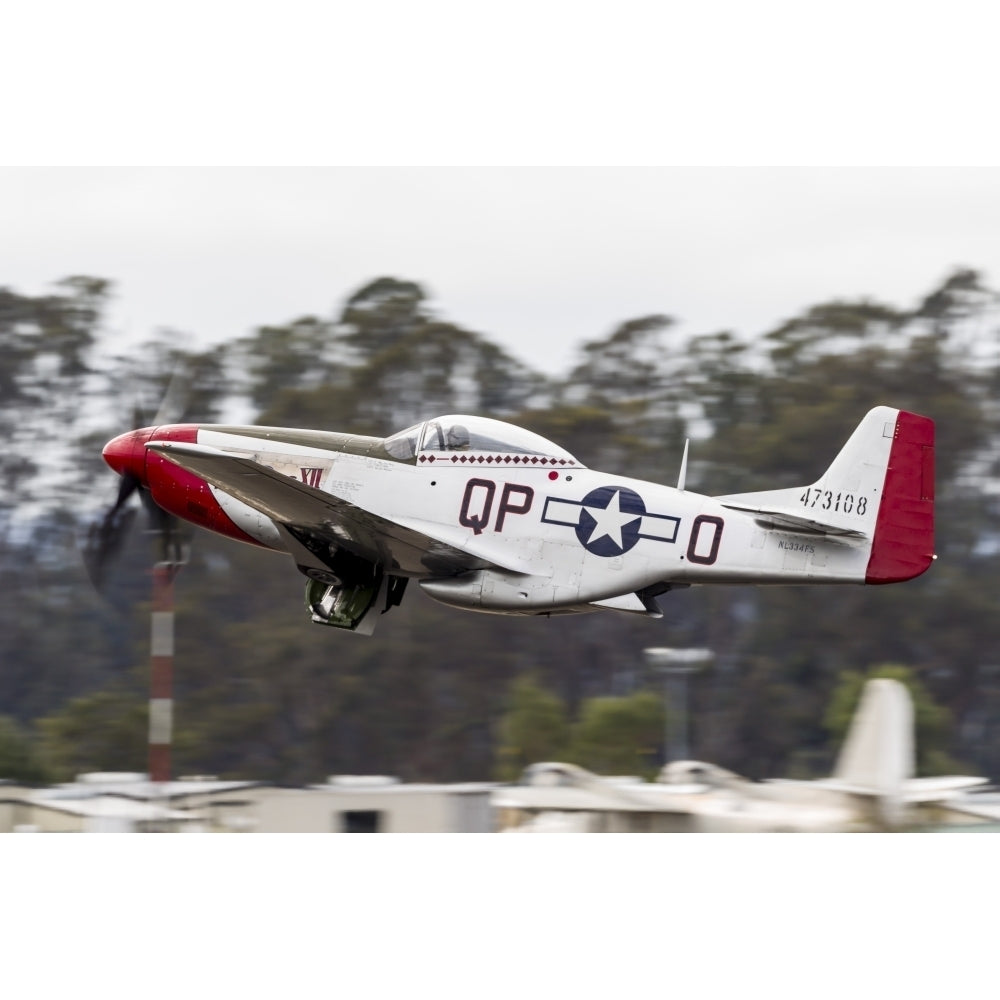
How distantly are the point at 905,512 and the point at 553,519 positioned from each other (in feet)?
11.3

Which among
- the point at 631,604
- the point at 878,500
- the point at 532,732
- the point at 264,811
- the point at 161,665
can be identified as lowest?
the point at 264,811

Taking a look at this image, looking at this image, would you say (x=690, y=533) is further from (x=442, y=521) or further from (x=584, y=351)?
(x=584, y=351)

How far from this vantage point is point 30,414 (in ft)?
160

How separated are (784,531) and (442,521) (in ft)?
11.1

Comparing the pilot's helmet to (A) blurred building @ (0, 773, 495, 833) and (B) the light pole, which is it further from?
(B) the light pole

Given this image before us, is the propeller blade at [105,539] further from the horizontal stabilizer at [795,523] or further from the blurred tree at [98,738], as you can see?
the blurred tree at [98,738]

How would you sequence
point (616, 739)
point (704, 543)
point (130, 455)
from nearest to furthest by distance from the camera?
point (704, 543)
point (130, 455)
point (616, 739)

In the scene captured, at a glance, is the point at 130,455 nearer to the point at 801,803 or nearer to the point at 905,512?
the point at 905,512

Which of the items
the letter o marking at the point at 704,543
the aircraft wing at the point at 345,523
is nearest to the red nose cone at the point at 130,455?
the aircraft wing at the point at 345,523

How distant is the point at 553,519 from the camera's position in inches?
620

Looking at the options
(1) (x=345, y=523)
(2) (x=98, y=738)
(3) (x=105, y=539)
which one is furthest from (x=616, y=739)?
(1) (x=345, y=523)

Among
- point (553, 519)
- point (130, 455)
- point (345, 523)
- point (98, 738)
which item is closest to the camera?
point (345, 523)

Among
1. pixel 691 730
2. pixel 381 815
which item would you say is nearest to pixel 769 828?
pixel 381 815

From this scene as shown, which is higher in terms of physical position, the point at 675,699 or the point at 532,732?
the point at 675,699
